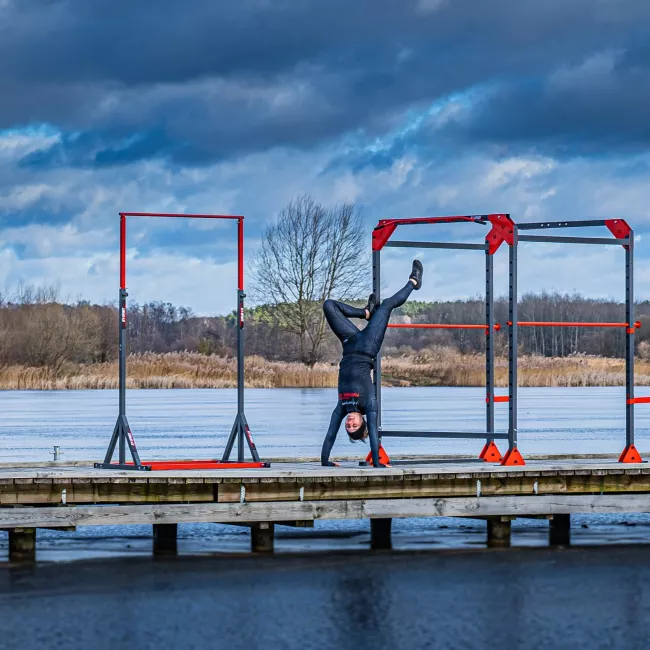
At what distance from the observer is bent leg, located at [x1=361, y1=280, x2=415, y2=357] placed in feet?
50.0

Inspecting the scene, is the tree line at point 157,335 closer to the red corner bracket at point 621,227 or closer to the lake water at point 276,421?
the lake water at point 276,421

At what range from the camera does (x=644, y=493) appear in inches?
604

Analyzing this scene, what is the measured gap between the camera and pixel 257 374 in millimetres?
54438

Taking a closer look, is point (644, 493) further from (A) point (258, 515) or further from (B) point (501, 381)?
(B) point (501, 381)

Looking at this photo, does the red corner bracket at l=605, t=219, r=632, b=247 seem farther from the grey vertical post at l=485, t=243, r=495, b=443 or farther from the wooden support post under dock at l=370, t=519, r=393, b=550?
the wooden support post under dock at l=370, t=519, r=393, b=550

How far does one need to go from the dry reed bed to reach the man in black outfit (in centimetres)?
3258

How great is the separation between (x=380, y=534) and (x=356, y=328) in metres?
2.36

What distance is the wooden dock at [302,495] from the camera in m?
13.7

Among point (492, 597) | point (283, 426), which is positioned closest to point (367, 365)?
point (492, 597)

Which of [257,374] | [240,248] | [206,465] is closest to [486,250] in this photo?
[240,248]

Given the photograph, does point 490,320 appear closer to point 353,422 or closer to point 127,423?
point 353,422

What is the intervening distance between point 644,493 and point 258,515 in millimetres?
4287

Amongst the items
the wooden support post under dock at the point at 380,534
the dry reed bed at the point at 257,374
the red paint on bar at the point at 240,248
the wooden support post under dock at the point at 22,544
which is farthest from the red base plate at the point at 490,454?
the dry reed bed at the point at 257,374

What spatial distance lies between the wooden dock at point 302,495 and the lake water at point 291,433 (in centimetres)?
107
